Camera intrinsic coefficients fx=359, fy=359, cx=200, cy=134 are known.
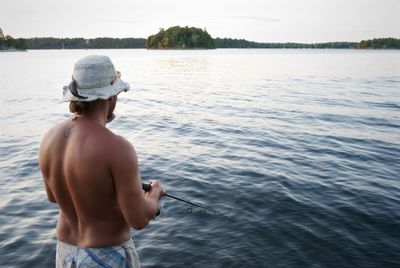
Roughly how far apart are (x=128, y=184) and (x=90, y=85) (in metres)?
0.81

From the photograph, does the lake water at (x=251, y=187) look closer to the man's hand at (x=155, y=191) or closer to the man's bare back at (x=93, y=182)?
the man's hand at (x=155, y=191)

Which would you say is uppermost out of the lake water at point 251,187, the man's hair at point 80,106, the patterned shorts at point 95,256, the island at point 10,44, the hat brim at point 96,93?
the island at point 10,44

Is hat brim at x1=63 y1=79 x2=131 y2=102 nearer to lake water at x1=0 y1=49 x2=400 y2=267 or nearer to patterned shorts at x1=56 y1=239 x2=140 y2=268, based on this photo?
patterned shorts at x1=56 y1=239 x2=140 y2=268

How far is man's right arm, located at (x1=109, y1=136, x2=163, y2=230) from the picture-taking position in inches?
99.1

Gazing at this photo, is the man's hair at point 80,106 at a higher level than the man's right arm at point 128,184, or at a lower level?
higher

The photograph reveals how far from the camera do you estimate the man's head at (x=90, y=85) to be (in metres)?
2.71

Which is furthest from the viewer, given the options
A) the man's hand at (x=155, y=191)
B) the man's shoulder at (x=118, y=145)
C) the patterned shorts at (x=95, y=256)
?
the man's hand at (x=155, y=191)

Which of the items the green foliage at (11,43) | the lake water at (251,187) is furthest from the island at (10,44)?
the lake water at (251,187)

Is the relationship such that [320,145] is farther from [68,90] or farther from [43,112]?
[43,112]

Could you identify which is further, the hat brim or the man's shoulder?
the hat brim

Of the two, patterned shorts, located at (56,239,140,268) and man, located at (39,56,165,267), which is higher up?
man, located at (39,56,165,267)

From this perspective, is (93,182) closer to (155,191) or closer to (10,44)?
(155,191)

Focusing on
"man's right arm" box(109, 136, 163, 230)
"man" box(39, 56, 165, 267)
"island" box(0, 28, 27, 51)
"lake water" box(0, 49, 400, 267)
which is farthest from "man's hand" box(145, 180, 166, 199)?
"island" box(0, 28, 27, 51)

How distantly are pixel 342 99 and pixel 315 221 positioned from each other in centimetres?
1910
